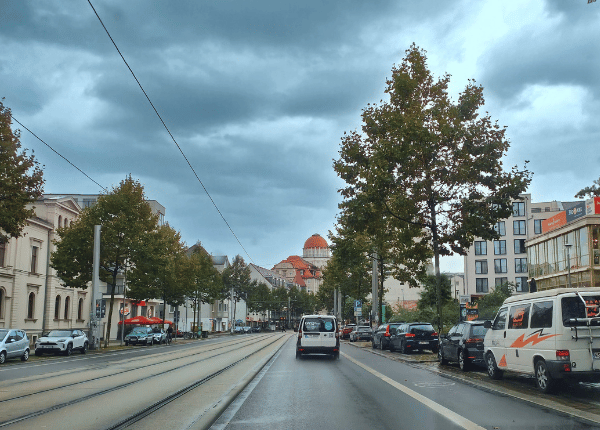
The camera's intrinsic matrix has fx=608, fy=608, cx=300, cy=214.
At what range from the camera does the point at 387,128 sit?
23891 millimetres

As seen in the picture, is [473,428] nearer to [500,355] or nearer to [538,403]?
[538,403]

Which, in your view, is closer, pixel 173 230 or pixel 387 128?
pixel 387 128

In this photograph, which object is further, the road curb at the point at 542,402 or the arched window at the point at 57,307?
the arched window at the point at 57,307

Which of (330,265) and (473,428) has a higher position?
(330,265)

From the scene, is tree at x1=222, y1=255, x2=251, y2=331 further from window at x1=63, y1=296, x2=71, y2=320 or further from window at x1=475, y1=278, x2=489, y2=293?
window at x1=63, y1=296, x2=71, y2=320

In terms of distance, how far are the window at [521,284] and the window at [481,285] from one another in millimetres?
4464

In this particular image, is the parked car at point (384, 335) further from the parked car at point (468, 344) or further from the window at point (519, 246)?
the window at point (519, 246)

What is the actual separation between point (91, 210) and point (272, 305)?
9516 cm

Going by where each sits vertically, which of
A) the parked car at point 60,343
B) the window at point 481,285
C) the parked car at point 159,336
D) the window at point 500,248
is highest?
the window at point 500,248

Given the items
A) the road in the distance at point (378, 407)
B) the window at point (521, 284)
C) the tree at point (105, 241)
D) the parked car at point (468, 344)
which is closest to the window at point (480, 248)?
the window at point (521, 284)

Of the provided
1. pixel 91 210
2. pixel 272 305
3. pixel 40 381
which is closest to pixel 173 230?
pixel 91 210

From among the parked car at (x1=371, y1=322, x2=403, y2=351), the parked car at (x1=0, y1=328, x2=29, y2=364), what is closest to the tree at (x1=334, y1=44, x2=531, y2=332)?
the parked car at (x1=371, y1=322, x2=403, y2=351)

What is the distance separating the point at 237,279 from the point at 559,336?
106679 millimetres

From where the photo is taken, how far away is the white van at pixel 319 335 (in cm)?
2502
